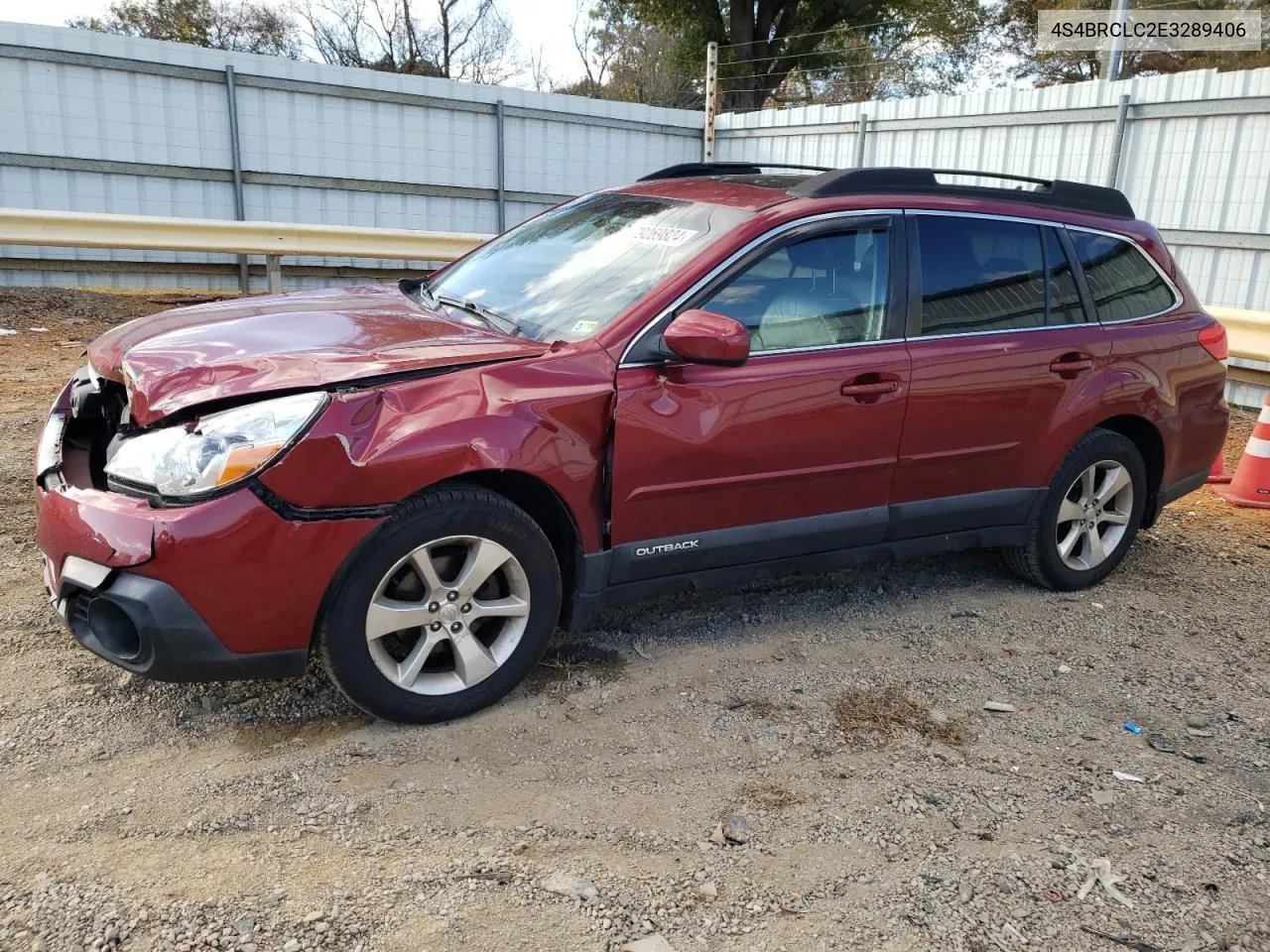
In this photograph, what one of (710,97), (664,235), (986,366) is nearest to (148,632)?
(664,235)

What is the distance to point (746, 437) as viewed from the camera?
11.7 ft

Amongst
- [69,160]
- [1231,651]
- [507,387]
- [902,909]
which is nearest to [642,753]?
[902,909]

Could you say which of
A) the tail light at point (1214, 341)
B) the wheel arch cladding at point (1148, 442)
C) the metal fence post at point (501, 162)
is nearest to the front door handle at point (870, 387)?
the wheel arch cladding at point (1148, 442)

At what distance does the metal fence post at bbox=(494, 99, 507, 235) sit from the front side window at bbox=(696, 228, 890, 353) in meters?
10.4

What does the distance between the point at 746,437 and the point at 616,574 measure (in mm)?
653

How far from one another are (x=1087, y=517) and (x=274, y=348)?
11.7 ft

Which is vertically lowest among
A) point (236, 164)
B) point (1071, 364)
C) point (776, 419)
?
point (776, 419)

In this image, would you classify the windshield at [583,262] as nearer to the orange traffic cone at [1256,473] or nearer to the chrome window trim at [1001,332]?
the chrome window trim at [1001,332]

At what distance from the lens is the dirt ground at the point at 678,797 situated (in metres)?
2.44

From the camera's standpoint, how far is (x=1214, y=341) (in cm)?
486

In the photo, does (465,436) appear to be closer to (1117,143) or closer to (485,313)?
(485,313)

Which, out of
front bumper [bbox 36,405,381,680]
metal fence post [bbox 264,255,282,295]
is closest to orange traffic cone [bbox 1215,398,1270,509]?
front bumper [bbox 36,405,381,680]

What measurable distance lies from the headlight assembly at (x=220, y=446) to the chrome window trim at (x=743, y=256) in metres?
1.04

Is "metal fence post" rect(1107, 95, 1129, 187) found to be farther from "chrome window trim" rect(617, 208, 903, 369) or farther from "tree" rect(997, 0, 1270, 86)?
"tree" rect(997, 0, 1270, 86)
